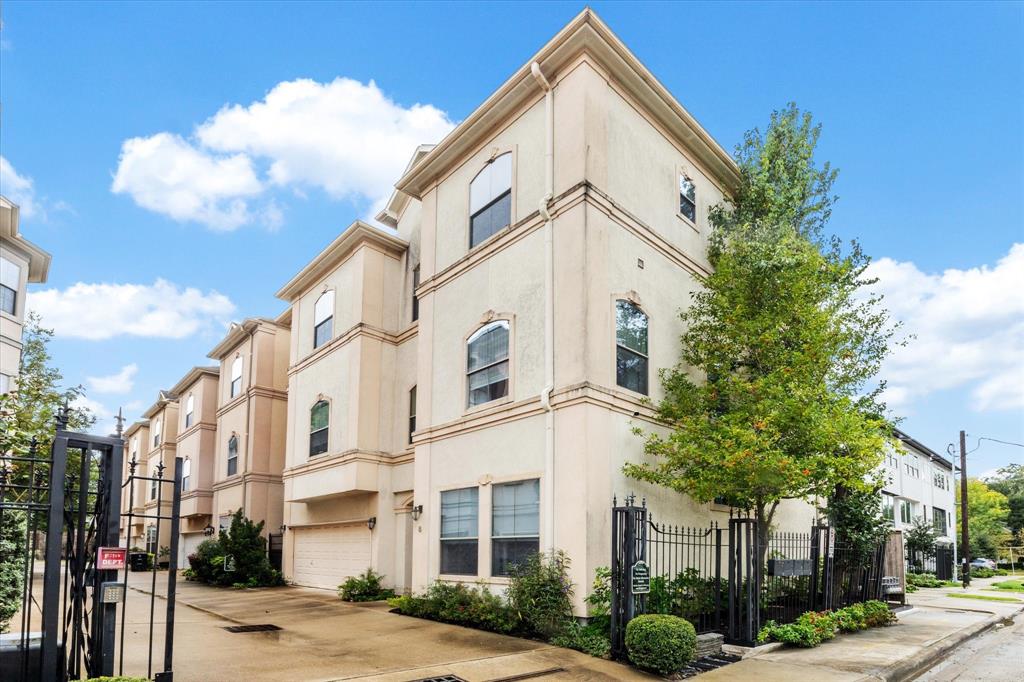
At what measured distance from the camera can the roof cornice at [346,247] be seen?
19969 millimetres

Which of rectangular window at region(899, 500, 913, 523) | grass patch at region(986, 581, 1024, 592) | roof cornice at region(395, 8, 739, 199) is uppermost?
roof cornice at region(395, 8, 739, 199)

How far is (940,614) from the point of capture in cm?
1705

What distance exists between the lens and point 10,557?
8359 millimetres

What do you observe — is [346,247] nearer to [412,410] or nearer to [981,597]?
[412,410]

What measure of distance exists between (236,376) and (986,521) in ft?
171

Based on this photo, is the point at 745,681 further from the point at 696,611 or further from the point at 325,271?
the point at 325,271

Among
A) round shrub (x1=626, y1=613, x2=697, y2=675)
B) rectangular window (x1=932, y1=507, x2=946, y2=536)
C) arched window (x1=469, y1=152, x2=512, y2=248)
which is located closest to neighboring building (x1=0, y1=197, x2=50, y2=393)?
arched window (x1=469, y1=152, x2=512, y2=248)

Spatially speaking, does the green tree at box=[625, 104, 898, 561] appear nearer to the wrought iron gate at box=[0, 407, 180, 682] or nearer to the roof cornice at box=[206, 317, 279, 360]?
the wrought iron gate at box=[0, 407, 180, 682]

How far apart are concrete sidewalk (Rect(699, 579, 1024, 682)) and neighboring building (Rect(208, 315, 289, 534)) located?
20.3 m

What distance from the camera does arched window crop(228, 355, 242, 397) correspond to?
96.2 ft

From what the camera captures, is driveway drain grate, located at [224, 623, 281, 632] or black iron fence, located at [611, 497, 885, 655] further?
driveway drain grate, located at [224, 623, 281, 632]

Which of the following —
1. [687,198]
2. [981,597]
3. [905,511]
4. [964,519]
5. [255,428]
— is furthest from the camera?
[905,511]

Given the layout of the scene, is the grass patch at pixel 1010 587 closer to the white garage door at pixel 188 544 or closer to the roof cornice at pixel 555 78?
the roof cornice at pixel 555 78

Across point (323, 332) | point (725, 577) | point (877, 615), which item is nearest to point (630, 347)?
point (725, 577)
